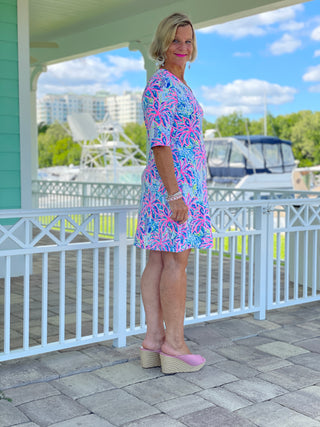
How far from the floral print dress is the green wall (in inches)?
105

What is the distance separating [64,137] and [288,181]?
4649 cm

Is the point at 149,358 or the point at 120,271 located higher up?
the point at 120,271

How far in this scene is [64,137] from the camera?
228 feet

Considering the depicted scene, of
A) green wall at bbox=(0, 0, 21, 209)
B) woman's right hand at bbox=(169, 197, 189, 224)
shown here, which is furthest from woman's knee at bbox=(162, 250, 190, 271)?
green wall at bbox=(0, 0, 21, 209)

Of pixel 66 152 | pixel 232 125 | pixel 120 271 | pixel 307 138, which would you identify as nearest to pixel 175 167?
pixel 120 271

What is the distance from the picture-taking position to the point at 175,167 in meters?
2.67

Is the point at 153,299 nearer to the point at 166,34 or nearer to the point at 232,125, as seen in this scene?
the point at 166,34

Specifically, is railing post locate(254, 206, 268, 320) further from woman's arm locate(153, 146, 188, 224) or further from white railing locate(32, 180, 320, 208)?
white railing locate(32, 180, 320, 208)

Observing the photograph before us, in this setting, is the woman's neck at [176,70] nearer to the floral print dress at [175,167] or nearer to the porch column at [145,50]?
the floral print dress at [175,167]

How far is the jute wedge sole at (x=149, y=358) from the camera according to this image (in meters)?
2.89

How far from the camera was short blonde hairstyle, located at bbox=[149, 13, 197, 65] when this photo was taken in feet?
8.71

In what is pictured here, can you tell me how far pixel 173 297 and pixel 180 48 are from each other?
3.84ft

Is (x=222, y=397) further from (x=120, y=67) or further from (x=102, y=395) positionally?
(x=120, y=67)

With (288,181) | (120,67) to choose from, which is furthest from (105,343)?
(120,67)
